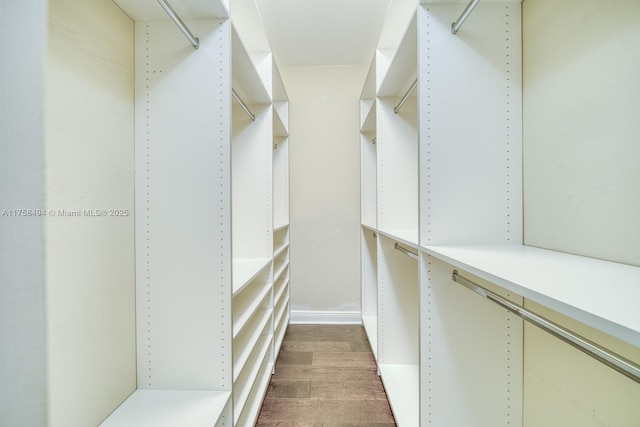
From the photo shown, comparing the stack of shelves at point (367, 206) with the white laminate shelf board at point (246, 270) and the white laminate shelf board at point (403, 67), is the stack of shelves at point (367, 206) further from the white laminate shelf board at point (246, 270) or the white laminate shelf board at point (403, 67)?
the white laminate shelf board at point (246, 270)

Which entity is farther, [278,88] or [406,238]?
[278,88]

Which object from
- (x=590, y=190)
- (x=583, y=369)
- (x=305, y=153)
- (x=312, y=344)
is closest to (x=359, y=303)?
(x=312, y=344)

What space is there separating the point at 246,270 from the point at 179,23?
3.48ft

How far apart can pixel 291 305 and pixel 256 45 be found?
217 cm

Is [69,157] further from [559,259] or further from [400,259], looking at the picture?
[400,259]

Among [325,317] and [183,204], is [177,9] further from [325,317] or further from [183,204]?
[325,317]

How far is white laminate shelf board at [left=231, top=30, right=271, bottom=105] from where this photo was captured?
1167 millimetres

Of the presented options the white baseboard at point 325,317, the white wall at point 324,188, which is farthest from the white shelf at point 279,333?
the white wall at point 324,188

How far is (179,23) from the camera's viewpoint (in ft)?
2.83

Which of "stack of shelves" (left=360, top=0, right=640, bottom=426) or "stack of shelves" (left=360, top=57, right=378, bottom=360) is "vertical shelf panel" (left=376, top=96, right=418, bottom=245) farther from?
"stack of shelves" (left=360, top=0, right=640, bottom=426)

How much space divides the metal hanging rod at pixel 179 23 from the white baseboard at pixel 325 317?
2.28m

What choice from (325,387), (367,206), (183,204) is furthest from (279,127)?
(325,387)

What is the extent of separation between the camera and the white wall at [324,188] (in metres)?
2.58

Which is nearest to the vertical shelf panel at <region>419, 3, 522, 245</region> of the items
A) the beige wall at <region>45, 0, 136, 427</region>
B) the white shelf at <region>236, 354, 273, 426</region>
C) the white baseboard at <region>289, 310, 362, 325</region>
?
the beige wall at <region>45, 0, 136, 427</region>
